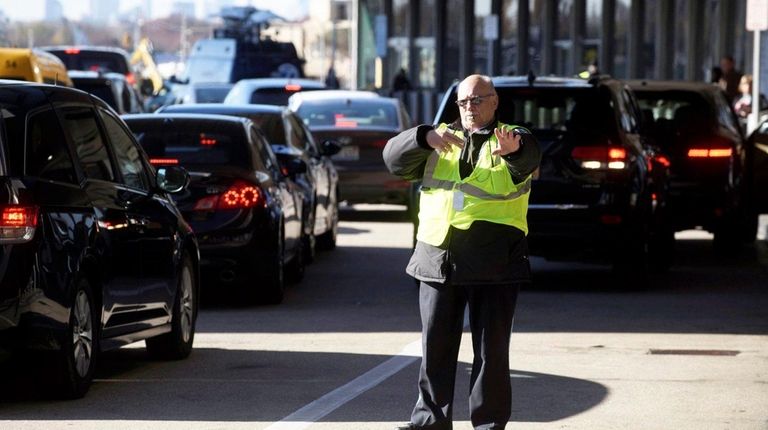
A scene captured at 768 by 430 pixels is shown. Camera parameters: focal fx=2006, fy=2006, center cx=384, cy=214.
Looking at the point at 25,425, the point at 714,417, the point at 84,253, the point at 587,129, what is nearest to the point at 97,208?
the point at 84,253

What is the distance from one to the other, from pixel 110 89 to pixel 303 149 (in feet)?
28.5

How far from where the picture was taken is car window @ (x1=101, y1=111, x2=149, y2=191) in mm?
10766

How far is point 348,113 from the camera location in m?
25.3

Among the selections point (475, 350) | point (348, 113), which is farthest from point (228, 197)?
point (348, 113)

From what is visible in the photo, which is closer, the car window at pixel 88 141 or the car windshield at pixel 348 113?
the car window at pixel 88 141

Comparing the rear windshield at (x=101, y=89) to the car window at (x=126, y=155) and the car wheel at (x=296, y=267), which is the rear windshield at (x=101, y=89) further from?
Result: the car window at (x=126, y=155)

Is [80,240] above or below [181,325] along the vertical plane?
above

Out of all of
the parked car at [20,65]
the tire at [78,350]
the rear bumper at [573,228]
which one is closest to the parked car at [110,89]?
the parked car at [20,65]

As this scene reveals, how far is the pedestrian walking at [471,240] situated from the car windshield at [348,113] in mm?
16384

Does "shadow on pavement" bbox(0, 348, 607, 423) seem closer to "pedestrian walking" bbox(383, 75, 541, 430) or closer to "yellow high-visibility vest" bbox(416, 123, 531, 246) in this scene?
"pedestrian walking" bbox(383, 75, 541, 430)

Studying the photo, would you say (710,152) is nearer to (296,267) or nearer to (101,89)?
(296,267)

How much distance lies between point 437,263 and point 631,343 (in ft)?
15.1

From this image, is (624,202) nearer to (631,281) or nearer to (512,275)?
A: (631,281)

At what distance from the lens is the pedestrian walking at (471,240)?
808cm
